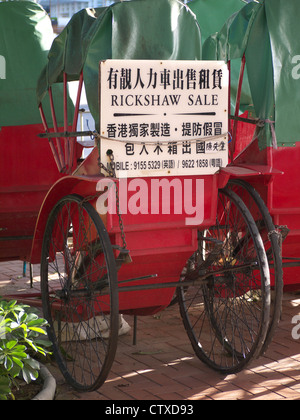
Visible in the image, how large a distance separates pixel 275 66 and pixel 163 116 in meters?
0.78

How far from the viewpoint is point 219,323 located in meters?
4.64

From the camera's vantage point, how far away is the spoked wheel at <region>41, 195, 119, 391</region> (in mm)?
3623

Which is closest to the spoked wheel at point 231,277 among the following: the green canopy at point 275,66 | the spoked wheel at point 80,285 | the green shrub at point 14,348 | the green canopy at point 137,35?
the green canopy at point 275,66

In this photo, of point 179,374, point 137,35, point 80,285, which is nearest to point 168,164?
point 137,35

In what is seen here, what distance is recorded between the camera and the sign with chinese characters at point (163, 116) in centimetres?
355

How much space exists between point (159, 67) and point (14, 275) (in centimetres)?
403

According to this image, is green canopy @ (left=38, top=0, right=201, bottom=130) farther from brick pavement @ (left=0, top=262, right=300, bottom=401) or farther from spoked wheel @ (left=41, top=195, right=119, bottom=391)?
brick pavement @ (left=0, top=262, right=300, bottom=401)

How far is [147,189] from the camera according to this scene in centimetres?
370

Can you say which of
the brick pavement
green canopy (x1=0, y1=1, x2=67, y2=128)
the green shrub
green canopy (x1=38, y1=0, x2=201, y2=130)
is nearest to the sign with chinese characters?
green canopy (x1=38, y1=0, x2=201, y2=130)

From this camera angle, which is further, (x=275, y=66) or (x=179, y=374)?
(x=179, y=374)

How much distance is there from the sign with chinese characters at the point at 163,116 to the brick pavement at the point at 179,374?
4.30 ft

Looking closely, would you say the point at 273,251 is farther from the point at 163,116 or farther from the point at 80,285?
the point at 80,285

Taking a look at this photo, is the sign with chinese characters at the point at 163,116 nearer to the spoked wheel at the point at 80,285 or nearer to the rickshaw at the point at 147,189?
the rickshaw at the point at 147,189

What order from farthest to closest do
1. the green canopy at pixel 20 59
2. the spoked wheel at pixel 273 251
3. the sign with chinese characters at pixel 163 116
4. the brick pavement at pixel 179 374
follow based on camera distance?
A: 1. the green canopy at pixel 20 59
2. the brick pavement at pixel 179 374
3. the spoked wheel at pixel 273 251
4. the sign with chinese characters at pixel 163 116
